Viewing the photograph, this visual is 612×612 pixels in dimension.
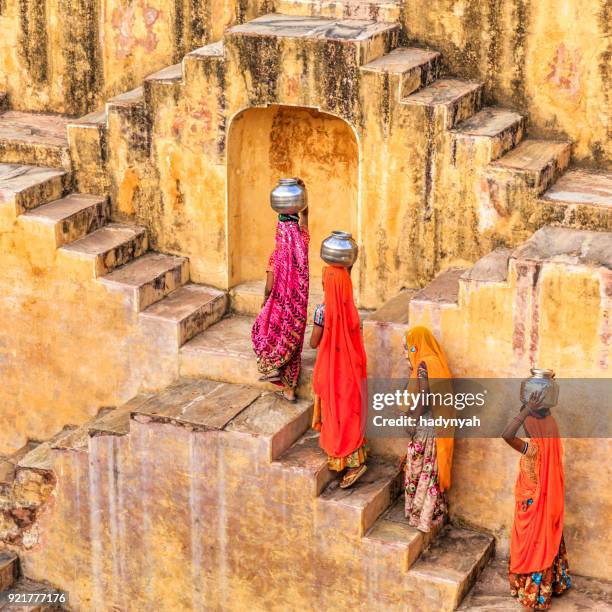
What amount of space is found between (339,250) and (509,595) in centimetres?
252

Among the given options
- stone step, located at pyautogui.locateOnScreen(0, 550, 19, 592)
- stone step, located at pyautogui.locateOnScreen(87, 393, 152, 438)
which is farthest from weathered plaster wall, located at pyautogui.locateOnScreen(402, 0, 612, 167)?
stone step, located at pyautogui.locateOnScreen(0, 550, 19, 592)

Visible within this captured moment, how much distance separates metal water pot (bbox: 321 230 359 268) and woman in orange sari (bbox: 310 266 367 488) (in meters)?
0.08

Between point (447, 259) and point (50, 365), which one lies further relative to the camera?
point (50, 365)

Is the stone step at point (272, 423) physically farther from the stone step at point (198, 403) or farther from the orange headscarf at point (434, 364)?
the orange headscarf at point (434, 364)

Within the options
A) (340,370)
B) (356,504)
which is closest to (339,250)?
(340,370)

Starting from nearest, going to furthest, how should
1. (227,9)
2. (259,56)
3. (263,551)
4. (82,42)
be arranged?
(263,551), (259,56), (227,9), (82,42)

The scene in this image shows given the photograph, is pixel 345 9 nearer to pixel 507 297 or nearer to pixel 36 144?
pixel 36 144

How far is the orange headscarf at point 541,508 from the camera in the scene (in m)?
8.58

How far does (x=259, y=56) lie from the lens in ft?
33.8

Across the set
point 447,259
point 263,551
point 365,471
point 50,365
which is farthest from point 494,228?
point 50,365

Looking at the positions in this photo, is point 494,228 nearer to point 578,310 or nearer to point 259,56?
point 578,310

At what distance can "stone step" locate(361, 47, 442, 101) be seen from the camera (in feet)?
32.5

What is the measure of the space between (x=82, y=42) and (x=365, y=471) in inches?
185

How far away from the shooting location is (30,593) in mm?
10375
